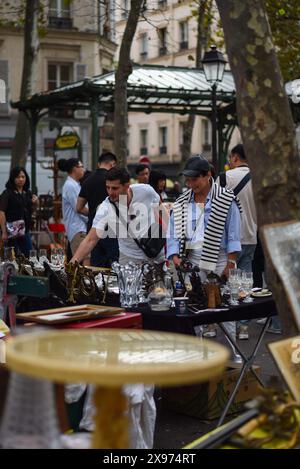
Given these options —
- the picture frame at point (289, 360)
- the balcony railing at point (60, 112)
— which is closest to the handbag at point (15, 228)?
the picture frame at point (289, 360)

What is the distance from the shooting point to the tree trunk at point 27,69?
1898 cm

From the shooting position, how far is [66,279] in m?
5.82

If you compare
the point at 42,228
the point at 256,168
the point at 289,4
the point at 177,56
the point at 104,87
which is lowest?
the point at 42,228

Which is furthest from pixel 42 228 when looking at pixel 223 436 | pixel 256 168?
pixel 223 436

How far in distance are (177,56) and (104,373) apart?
55.5 meters

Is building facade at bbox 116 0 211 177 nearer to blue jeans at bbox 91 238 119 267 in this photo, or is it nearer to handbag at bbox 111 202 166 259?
blue jeans at bbox 91 238 119 267

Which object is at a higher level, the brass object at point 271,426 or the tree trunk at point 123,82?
the tree trunk at point 123,82

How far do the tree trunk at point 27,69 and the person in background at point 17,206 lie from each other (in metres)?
8.49

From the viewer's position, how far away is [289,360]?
3348mm

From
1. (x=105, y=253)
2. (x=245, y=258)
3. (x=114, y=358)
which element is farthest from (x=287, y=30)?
(x=114, y=358)

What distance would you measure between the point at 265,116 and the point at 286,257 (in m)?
0.84

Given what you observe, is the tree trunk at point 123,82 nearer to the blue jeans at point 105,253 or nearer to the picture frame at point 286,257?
the blue jeans at point 105,253

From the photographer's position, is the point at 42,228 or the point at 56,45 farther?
the point at 56,45

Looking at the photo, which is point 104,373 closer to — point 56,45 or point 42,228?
point 42,228
